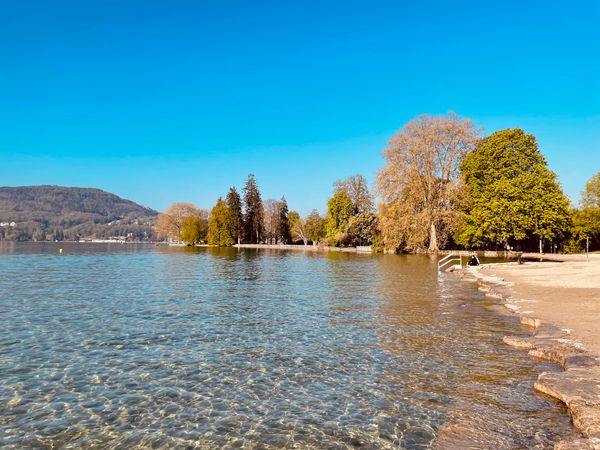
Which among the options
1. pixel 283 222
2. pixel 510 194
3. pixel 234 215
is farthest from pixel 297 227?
pixel 510 194

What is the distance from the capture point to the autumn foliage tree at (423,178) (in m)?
62.1

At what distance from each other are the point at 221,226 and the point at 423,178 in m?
74.2

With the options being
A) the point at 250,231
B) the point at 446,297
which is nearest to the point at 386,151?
the point at 446,297

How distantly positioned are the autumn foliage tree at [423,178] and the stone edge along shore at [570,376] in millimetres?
48872

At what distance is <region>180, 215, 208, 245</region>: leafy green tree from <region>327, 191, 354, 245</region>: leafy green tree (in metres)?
55.3

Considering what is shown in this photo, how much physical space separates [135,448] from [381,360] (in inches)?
251

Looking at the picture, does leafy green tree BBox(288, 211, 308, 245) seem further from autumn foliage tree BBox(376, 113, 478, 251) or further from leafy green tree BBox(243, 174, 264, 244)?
autumn foliage tree BBox(376, 113, 478, 251)

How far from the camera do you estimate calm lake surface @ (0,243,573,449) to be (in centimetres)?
680

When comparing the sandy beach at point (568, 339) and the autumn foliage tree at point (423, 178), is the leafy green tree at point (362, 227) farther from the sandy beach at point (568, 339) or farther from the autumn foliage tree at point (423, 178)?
the sandy beach at point (568, 339)

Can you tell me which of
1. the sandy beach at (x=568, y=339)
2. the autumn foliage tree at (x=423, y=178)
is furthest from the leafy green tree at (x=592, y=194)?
the sandy beach at (x=568, y=339)

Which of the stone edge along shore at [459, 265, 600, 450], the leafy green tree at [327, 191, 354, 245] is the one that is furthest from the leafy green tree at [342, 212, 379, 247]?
the stone edge along shore at [459, 265, 600, 450]

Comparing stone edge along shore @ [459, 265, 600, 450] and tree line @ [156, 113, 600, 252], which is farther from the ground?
tree line @ [156, 113, 600, 252]

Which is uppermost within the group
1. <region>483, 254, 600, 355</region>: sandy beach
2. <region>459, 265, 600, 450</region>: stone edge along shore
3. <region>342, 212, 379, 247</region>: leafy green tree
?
<region>342, 212, 379, 247</region>: leafy green tree

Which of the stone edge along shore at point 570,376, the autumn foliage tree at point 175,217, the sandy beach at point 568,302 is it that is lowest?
the stone edge along shore at point 570,376
